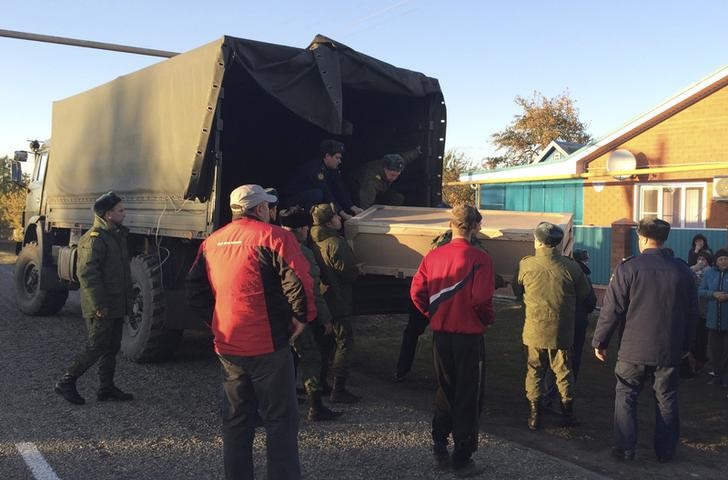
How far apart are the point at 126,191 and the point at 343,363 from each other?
3.89 meters

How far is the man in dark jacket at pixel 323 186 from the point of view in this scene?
701cm

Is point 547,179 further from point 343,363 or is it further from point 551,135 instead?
point 551,135

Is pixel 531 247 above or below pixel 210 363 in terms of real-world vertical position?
above

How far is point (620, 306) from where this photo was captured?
5.15m

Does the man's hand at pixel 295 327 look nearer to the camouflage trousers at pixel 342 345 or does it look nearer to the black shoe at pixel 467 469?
the black shoe at pixel 467 469

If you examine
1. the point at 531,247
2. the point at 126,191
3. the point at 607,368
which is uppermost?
the point at 126,191

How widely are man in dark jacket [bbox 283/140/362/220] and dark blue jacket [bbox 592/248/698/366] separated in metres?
2.86

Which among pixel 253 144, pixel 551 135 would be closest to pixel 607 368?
pixel 253 144

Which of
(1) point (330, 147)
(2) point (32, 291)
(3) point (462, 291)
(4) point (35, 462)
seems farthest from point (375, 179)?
(2) point (32, 291)

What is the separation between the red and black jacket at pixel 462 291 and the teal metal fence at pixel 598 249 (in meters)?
11.0

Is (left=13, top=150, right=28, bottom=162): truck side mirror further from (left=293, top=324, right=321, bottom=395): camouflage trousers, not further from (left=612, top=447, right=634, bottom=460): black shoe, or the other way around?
(left=612, top=447, right=634, bottom=460): black shoe

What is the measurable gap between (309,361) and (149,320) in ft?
8.68

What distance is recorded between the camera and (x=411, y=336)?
7695 millimetres

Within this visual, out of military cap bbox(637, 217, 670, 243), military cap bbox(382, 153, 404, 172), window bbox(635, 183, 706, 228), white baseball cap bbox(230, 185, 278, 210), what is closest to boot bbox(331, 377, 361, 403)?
military cap bbox(382, 153, 404, 172)
